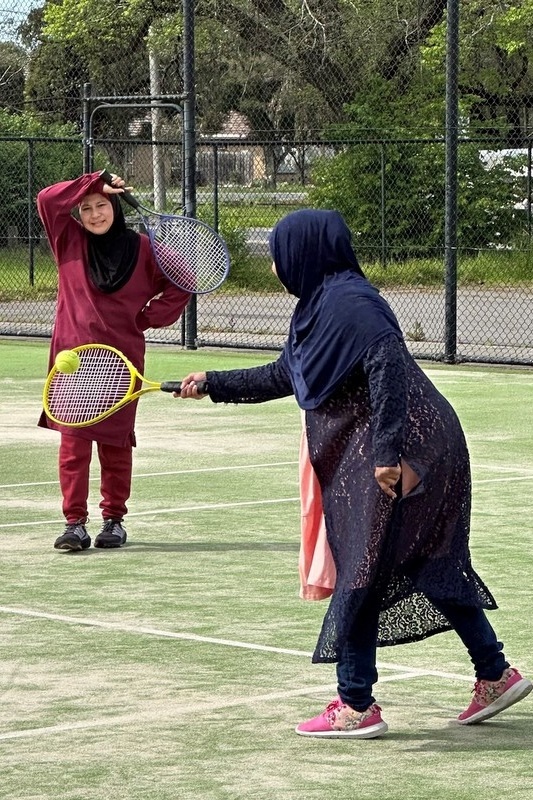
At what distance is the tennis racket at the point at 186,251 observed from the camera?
801 cm

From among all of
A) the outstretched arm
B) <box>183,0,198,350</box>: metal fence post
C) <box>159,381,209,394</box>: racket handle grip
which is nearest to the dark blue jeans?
the outstretched arm

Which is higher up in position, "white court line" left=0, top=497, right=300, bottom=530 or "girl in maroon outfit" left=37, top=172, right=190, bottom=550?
"girl in maroon outfit" left=37, top=172, right=190, bottom=550

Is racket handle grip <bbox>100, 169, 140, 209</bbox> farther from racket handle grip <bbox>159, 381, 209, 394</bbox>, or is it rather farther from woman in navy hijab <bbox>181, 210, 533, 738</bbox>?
woman in navy hijab <bbox>181, 210, 533, 738</bbox>

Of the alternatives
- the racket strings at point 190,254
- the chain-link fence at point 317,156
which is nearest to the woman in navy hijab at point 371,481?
the racket strings at point 190,254

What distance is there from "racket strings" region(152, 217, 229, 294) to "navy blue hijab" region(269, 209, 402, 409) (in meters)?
2.79

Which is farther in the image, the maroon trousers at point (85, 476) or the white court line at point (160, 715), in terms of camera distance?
the maroon trousers at point (85, 476)

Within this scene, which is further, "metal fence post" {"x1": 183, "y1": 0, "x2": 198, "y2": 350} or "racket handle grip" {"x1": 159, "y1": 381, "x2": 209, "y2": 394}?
"metal fence post" {"x1": 183, "y1": 0, "x2": 198, "y2": 350}

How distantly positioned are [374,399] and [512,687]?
0.95 meters

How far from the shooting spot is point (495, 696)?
17.2 feet

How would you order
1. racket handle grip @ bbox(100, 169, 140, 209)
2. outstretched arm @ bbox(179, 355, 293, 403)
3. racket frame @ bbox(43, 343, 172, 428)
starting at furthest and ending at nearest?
racket handle grip @ bbox(100, 169, 140, 209), racket frame @ bbox(43, 343, 172, 428), outstretched arm @ bbox(179, 355, 293, 403)

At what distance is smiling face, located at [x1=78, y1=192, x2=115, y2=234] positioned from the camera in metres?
7.94

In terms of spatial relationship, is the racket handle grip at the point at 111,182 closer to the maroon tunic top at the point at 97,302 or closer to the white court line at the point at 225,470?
the maroon tunic top at the point at 97,302

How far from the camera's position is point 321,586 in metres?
5.24

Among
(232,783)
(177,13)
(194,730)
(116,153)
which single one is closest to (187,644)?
(194,730)
